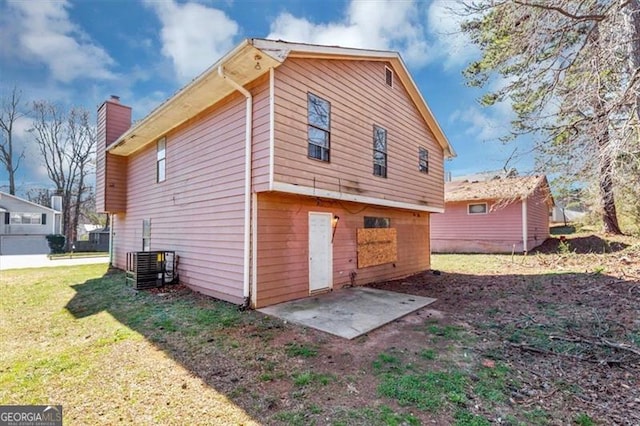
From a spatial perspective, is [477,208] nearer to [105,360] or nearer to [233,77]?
[233,77]

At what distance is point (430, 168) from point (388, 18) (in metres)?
5.33

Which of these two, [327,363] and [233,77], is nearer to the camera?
[327,363]

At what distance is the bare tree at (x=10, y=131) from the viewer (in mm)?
25562

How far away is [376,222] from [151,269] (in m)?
6.34

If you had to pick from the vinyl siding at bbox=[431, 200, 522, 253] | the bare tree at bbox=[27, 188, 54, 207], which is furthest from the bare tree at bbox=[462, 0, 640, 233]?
the bare tree at bbox=[27, 188, 54, 207]

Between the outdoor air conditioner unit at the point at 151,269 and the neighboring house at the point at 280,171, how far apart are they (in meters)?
0.28

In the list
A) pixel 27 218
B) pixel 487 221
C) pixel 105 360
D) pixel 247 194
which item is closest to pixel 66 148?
pixel 27 218

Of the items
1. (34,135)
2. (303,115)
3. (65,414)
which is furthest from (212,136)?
(34,135)

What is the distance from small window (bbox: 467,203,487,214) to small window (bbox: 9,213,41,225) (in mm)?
34978

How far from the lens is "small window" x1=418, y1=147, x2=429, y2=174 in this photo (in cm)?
1103

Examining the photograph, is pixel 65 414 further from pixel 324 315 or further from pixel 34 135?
pixel 34 135

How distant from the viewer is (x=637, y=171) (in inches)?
237

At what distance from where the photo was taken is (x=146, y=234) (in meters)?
10.3

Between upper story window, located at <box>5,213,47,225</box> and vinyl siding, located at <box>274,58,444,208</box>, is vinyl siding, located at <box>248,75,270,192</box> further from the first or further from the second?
upper story window, located at <box>5,213,47,225</box>
